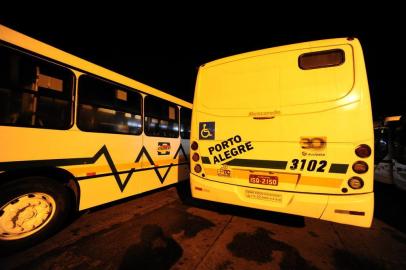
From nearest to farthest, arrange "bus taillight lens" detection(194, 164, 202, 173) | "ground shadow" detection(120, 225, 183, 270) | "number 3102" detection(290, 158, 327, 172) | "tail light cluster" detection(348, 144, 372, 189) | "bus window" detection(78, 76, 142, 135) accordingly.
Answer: "ground shadow" detection(120, 225, 183, 270), "tail light cluster" detection(348, 144, 372, 189), "number 3102" detection(290, 158, 327, 172), "bus window" detection(78, 76, 142, 135), "bus taillight lens" detection(194, 164, 202, 173)

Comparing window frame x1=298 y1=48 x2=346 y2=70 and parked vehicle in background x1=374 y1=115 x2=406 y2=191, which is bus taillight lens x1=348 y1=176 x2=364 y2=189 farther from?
parked vehicle in background x1=374 y1=115 x2=406 y2=191

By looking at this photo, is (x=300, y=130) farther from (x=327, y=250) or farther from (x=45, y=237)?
(x=45, y=237)

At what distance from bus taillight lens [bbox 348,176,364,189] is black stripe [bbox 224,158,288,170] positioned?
81 centimetres

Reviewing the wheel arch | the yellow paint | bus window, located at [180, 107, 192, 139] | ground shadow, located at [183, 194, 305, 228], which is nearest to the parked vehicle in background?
ground shadow, located at [183, 194, 305, 228]

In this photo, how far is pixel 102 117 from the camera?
3457 millimetres

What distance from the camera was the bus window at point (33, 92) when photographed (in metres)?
2.32

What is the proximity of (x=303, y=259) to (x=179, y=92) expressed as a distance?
74.3 ft

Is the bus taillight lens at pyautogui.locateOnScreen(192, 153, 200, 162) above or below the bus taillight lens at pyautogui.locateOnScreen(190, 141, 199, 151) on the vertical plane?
below

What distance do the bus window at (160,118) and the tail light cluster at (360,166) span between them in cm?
393

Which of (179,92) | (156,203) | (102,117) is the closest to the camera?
(102,117)

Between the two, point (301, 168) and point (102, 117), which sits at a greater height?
point (102, 117)

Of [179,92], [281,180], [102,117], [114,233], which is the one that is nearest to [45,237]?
[114,233]

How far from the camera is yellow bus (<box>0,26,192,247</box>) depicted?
238cm

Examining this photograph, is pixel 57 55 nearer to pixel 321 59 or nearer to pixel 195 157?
pixel 195 157
